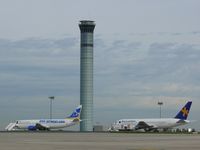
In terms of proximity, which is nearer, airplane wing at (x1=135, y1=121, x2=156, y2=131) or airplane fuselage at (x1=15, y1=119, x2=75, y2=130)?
airplane wing at (x1=135, y1=121, x2=156, y2=131)

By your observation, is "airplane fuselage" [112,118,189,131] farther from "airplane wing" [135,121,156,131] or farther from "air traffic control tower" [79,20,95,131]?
"air traffic control tower" [79,20,95,131]

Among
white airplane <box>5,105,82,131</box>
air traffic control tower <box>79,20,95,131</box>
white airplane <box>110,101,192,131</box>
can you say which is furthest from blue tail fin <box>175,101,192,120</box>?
air traffic control tower <box>79,20,95,131</box>

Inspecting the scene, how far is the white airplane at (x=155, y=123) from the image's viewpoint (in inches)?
5236

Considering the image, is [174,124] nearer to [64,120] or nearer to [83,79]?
[64,120]

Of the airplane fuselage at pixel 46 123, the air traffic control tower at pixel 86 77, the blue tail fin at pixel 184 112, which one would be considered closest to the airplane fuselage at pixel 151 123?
the blue tail fin at pixel 184 112

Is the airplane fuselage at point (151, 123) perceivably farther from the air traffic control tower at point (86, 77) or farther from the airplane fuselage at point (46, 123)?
the air traffic control tower at point (86, 77)

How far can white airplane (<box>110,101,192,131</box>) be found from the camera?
13300 cm
